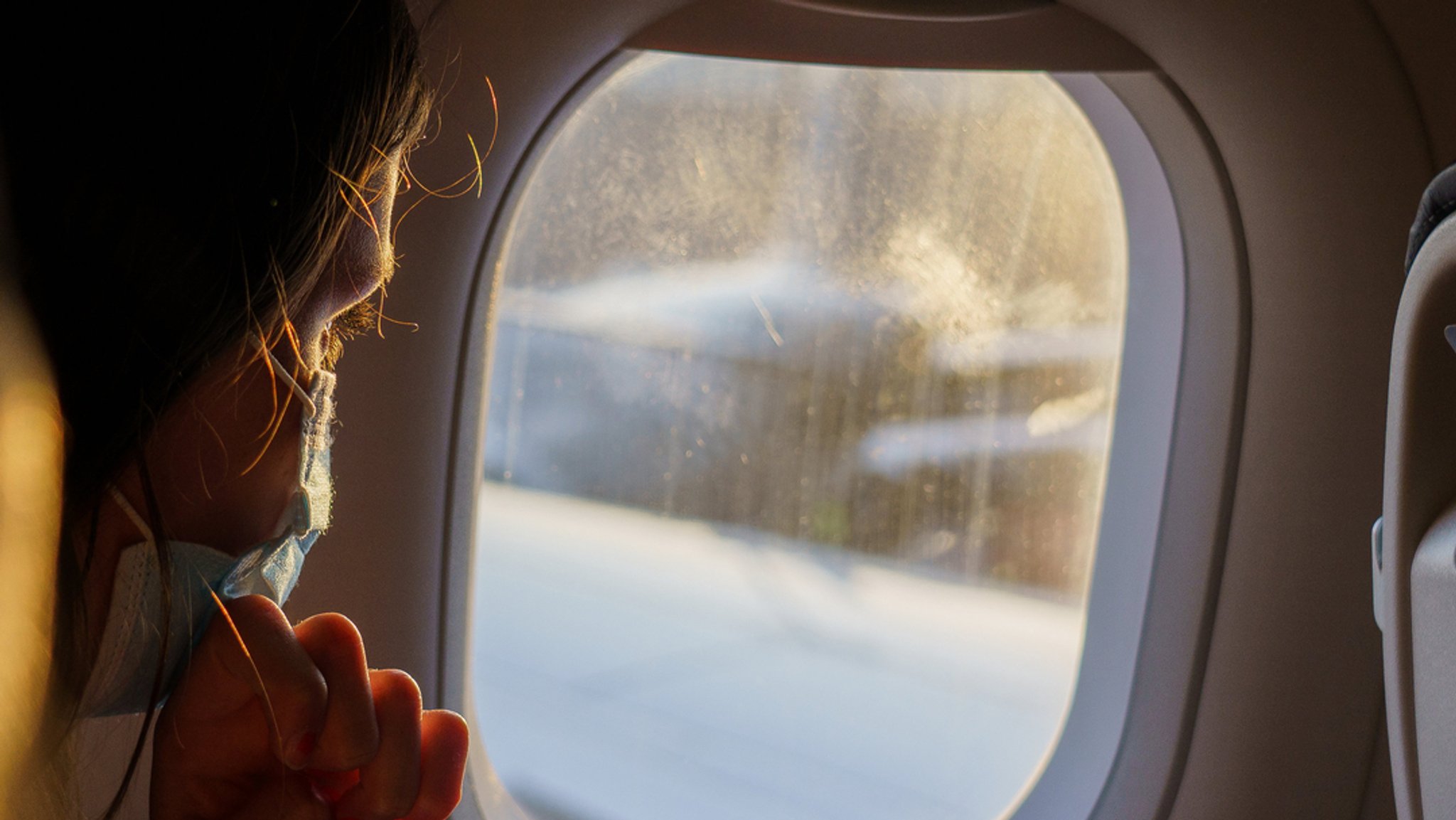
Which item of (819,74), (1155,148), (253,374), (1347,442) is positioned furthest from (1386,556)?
(819,74)

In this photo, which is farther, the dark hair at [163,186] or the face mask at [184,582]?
the face mask at [184,582]

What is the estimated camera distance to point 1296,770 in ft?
4.23

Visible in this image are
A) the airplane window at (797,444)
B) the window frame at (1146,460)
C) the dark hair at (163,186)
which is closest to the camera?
the dark hair at (163,186)

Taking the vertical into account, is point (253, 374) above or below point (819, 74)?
below

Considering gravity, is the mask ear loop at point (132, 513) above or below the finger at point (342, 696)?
above

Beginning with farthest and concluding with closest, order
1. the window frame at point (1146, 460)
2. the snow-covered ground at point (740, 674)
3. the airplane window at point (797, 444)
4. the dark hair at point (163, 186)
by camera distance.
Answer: the snow-covered ground at point (740, 674) → the airplane window at point (797, 444) → the window frame at point (1146, 460) → the dark hair at point (163, 186)

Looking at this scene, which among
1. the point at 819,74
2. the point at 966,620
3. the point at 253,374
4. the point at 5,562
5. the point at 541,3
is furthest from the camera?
the point at 966,620

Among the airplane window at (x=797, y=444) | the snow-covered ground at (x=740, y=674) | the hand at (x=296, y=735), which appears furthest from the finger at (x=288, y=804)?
the snow-covered ground at (x=740, y=674)

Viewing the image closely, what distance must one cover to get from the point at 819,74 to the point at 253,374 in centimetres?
107

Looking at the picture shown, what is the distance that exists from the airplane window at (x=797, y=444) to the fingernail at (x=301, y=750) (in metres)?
0.78

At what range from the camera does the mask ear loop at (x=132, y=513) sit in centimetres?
69

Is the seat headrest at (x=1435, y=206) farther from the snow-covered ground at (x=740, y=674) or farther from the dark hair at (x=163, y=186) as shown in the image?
the snow-covered ground at (x=740, y=674)

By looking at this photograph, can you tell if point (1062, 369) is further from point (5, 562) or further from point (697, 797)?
point (5, 562)

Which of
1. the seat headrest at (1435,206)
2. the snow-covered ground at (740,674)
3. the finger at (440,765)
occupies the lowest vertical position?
the snow-covered ground at (740,674)
